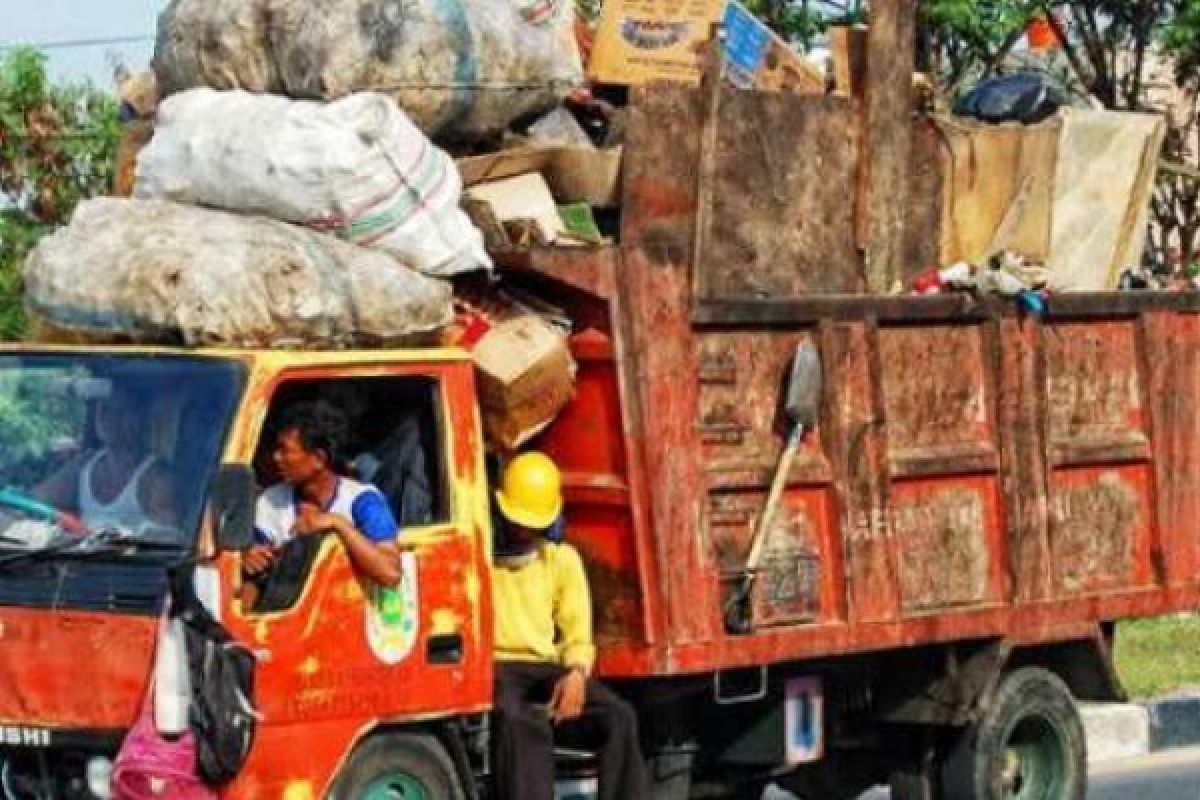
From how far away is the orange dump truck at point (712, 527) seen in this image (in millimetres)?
8219

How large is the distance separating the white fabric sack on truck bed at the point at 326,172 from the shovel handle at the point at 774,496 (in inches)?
48.6

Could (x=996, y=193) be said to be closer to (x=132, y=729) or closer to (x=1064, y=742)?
(x=1064, y=742)

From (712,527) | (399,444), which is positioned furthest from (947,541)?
(399,444)

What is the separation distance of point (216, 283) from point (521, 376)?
1.02 meters

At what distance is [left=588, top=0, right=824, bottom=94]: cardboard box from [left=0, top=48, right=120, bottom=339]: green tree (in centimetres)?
616

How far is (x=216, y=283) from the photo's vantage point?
8.42 meters

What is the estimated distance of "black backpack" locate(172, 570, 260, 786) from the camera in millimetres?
7945

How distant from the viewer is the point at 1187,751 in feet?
47.2

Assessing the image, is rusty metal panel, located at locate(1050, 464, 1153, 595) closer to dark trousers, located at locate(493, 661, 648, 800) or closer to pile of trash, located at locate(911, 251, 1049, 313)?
pile of trash, located at locate(911, 251, 1049, 313)

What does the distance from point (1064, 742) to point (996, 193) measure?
6.21ft

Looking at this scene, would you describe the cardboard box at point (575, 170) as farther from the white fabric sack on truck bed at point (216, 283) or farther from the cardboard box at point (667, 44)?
the white fabric sack on truck bed at point (216, 283)

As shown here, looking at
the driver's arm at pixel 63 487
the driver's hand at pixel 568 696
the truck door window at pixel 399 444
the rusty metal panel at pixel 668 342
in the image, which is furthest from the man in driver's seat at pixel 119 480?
the rusty metal panel at pixel 668 342

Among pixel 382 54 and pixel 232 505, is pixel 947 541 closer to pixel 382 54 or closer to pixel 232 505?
pixel 382 54

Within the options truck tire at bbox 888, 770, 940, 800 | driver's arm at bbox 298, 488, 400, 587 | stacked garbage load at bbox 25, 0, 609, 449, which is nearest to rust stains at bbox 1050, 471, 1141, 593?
truck tire at bbox 888, 770, 940, 800
